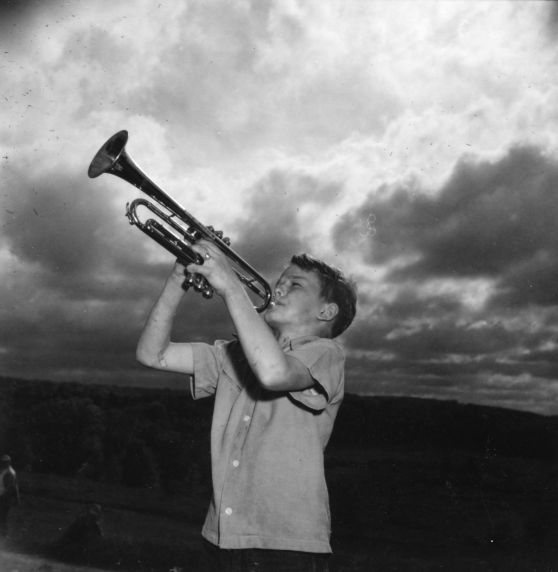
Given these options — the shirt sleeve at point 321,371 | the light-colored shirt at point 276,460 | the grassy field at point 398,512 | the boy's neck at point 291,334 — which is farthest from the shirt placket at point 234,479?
the grassy field at point 398,512

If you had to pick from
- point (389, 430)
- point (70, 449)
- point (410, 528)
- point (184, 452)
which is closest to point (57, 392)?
point (70, 449)

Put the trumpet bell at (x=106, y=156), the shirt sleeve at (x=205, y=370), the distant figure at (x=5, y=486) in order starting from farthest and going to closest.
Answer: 1. the distant figure at (x=5, y=486)
2. the trumpet bell at (x=106, y=156)
3. the shirt sleeve at (x=205, y=370)

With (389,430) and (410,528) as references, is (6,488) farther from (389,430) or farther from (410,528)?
(410,528)

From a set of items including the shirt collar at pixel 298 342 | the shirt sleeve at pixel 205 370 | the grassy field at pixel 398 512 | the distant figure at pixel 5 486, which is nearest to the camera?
the shirt collar at pixel 298 342

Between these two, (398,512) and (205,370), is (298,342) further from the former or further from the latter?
(398,512)

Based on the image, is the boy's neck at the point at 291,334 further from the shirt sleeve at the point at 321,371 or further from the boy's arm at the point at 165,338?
the boy's arm at the point at 165,338

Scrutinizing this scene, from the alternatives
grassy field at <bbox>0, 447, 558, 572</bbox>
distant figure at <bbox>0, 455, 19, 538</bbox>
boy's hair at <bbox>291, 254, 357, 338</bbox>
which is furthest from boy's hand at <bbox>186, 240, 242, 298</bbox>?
grassy field at <bbox>0, 447, 558, 572</bbox>

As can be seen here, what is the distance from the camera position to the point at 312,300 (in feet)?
8.31

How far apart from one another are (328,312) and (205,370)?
0.58 metres

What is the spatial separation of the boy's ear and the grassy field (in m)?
20.7

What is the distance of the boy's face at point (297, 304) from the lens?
2.47 meters

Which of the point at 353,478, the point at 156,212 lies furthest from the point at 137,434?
the point at 156,212

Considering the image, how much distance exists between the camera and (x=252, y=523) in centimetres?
190

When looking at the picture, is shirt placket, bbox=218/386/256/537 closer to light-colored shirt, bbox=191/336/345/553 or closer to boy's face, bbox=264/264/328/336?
light-colored shirt, bbox=191/336/345/553
